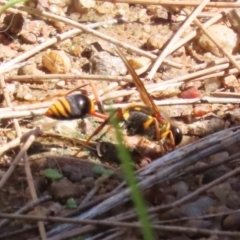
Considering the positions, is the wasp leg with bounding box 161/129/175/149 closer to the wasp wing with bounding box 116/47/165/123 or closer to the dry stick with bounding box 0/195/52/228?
the wasp wing with bounding box 116/47/165/123

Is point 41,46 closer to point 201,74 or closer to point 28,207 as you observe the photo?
point 201,74

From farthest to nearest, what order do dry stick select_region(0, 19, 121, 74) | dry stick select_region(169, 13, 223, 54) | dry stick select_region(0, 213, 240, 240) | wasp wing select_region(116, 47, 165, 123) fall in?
dry stick select_region(169, 13, 223, 54) < dry stick select_region(0, 19, 121, 74) < wasp wing select_region(116, 47, 165, 123) < dry stick select_region(0, 213, 240, 240)

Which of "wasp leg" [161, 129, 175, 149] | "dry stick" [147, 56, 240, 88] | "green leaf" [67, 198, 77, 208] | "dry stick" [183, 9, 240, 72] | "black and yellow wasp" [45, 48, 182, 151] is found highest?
"dry stick" [183, 9, 240, 72]

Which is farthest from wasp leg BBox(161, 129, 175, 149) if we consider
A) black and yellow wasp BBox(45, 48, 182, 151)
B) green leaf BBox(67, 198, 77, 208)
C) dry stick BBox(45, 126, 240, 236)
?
green leaf BBox(67, 198, 77, 208)

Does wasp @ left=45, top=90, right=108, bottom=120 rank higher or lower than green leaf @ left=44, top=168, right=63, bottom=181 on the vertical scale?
higher

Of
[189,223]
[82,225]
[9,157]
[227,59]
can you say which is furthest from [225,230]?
[227,59]

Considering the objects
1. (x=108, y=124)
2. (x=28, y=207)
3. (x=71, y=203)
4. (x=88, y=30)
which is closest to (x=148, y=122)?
(x=108, y=124)

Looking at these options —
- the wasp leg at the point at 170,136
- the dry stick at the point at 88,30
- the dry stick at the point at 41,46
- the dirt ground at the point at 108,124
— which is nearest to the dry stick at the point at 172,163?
the dirt ground at the point at 108,124

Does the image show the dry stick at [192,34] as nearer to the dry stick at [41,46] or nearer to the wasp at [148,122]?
the dry stick at [41,46]
